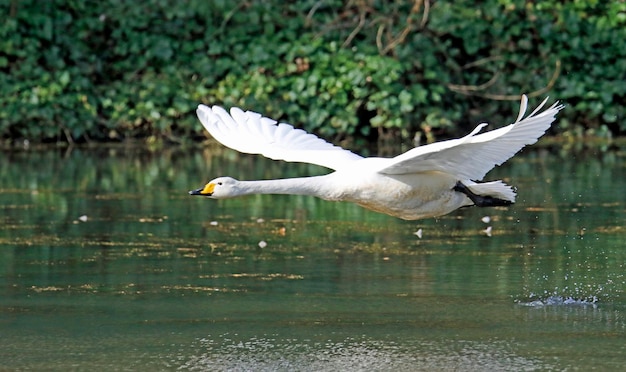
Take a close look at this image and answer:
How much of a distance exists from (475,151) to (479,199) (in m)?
Answer: 0.69

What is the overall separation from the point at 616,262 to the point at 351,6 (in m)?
10.8

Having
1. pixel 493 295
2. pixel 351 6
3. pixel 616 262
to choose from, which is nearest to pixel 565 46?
pixel 351 6

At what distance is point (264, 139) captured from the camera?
32.6ft

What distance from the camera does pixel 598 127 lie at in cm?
1909

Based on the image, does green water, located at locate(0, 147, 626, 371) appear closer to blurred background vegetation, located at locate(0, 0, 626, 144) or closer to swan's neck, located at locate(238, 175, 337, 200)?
swan's neck, located at locate(238, 175, 337, 200)

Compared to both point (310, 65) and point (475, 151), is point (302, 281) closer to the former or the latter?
point (475, 151)

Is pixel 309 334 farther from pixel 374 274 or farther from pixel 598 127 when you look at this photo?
pixel 598 127

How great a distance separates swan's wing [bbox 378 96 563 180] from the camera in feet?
25.6

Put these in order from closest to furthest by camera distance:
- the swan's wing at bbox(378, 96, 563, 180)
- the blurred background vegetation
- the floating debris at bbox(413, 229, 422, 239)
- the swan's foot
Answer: the swan's wing at bbox(378, 96, 563, 180) → the swan's foot → the floating debris at bbox(413, 229, 422, 239) → the blurred background vegetation

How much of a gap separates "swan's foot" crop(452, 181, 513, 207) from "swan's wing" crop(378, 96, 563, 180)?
0.14 m

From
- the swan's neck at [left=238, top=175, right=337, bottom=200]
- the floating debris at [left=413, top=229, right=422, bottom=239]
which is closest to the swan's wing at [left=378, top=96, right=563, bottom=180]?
the swan's neck at [left=238, top=175, right=337, bottom=200]

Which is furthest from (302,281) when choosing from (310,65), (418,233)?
(310,65)

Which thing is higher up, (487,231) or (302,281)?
(487,231)

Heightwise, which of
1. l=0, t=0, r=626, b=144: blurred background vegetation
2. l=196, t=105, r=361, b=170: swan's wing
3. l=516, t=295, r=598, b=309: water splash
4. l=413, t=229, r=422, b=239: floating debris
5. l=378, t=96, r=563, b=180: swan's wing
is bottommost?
l=516, t=295, r=598, b=309: water splash
